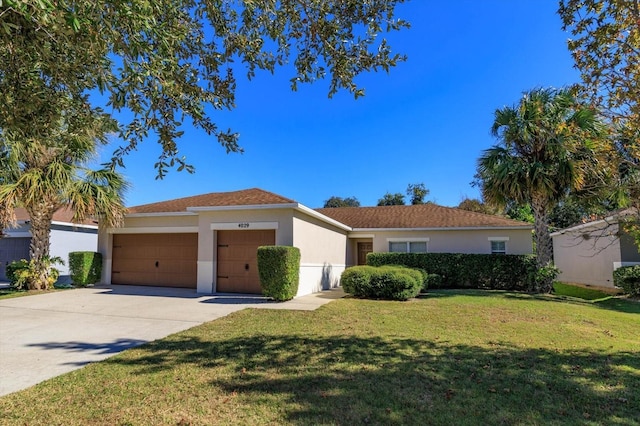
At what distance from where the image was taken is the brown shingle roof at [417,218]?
61.6 feet

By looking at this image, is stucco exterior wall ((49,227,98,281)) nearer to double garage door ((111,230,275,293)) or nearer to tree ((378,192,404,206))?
double garage door ((111,230,275,293))

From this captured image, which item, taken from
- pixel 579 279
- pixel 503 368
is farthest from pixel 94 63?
pixel 579 279

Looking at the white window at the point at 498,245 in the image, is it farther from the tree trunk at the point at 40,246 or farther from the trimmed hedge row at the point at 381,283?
the tree trunk at the point at 40,246

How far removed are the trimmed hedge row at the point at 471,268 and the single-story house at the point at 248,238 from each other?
1348mm

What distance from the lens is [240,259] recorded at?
14.0m

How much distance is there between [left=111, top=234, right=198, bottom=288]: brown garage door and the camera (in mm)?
15383

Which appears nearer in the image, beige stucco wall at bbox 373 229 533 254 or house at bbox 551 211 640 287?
house at bbox 551 211 640 287

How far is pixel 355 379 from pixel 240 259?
9699 mm

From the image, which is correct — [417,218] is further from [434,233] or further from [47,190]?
[47,190]

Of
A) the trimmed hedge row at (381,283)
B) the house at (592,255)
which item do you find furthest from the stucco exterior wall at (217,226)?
the house at (592,255)

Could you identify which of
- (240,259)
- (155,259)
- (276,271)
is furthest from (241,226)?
(155,259)

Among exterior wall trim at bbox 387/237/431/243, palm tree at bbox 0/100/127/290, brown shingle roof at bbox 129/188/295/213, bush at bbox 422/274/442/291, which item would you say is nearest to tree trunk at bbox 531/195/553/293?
bush at bbox 422/274/442/291

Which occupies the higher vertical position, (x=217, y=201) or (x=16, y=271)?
(x=217, y=201)

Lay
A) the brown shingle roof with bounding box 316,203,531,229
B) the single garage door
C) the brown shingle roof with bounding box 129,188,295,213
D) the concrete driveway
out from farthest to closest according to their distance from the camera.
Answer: the single garage door, the brown shingle roof with bounding box 316,203,531,229, the brown shingle roof with bounding box 129,188,295,213, the concrete driveway
